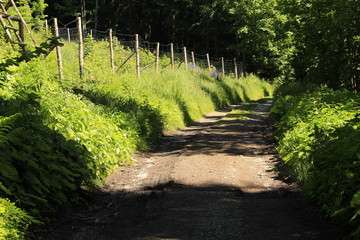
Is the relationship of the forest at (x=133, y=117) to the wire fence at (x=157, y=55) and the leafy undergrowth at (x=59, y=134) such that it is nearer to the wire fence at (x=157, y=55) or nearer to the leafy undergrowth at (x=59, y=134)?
the leafy undergrowth at (x=59, y=134)

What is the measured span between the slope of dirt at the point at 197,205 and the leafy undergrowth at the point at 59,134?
39 cm

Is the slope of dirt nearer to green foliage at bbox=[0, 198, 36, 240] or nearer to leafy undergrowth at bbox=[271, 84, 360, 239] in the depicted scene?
leafy undergrowth at bbox=[271, 84, 360, 239]

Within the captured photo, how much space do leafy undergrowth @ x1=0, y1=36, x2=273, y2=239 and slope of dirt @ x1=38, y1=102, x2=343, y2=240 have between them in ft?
1.28

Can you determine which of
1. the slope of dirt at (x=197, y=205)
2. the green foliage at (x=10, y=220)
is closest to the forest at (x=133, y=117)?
the green foliage at (x=10, y=220)

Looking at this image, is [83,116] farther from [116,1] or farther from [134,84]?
[116,1]

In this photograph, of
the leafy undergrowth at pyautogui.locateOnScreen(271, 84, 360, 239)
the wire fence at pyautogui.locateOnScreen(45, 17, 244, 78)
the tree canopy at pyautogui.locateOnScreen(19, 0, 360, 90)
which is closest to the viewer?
the leafy undergrowth at pyautogui.locateOnScreen(271, 84, 360, 239)

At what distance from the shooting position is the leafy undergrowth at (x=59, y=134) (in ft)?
15.6

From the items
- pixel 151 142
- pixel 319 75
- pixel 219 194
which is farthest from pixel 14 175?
pixel 319 75

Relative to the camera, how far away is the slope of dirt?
4.79m

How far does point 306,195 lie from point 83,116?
14.3ft

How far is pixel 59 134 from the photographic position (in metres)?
6.33

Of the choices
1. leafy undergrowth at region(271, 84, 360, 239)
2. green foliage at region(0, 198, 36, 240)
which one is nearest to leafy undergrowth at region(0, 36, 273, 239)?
green foliage at region(0, 198, 36, 240)

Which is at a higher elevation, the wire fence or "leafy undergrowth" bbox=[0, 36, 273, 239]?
the wire fence

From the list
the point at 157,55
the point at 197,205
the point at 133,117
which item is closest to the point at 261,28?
the point at 157,55
